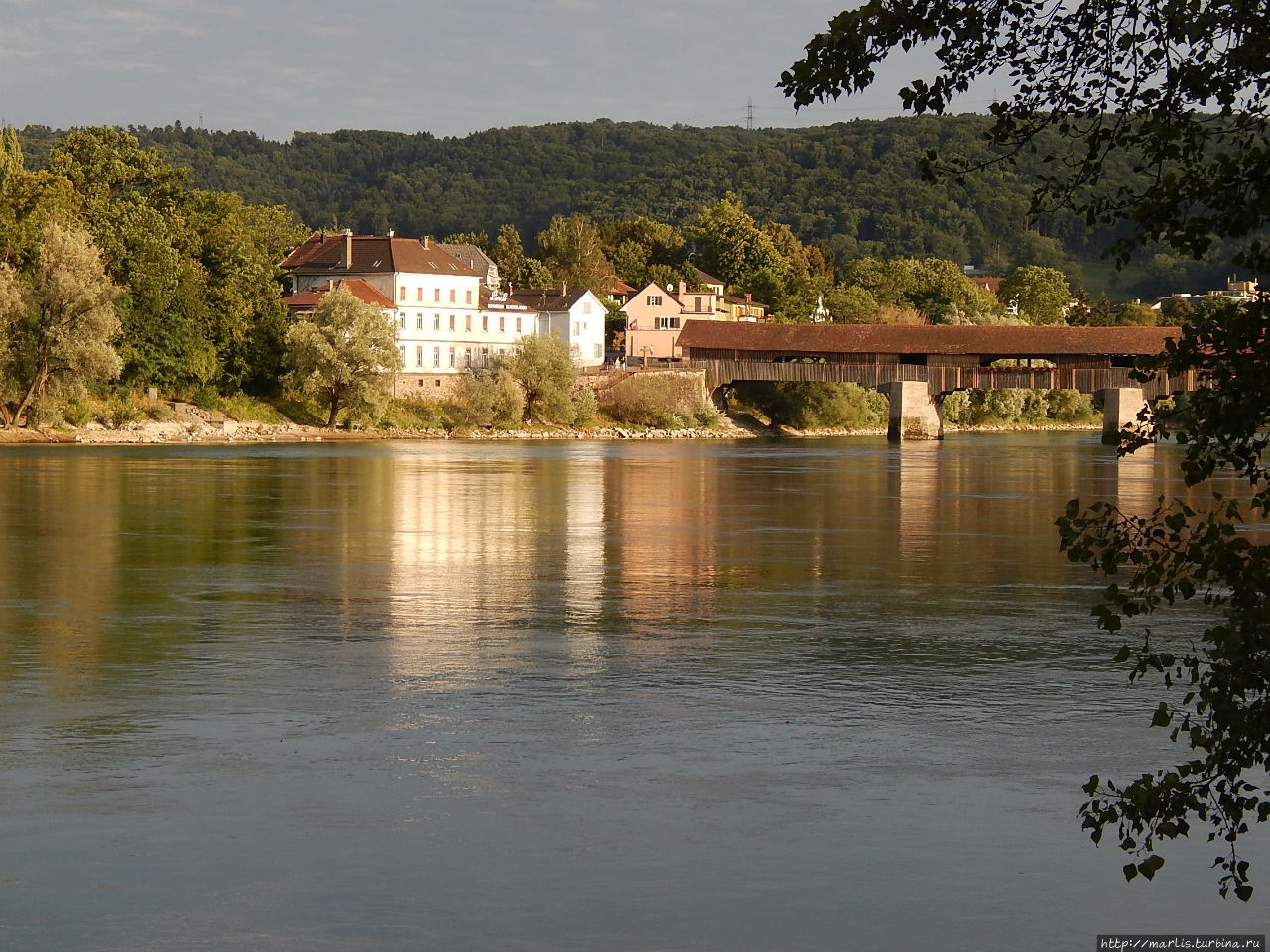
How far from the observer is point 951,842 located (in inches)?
341

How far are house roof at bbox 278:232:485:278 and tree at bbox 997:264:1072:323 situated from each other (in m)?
52.9

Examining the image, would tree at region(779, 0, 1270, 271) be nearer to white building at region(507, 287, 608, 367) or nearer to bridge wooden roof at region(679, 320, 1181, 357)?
bridge wooden roof at region(679, 320, 1181, 357)

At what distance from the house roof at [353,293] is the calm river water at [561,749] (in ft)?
195

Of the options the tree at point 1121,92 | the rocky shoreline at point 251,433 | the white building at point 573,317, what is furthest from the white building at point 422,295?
the tree at point 1121,92

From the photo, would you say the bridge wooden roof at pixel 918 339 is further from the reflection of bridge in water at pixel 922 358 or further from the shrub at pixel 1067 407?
the shrub at pixel 1067 407

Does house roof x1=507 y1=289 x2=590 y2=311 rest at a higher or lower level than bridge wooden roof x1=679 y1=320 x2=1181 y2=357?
higher

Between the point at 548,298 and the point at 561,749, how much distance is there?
90.9 meters

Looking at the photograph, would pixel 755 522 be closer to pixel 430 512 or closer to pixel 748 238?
pixel 430 512

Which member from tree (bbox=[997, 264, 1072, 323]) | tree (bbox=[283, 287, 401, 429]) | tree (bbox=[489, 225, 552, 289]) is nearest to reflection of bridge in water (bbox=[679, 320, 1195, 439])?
tree (bbox=[283, 287, 401, 429])

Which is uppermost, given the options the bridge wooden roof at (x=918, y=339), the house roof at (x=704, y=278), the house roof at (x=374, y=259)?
the house roof at (x=704, y=278)

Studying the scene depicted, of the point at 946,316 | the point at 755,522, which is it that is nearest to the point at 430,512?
the point at 755,522

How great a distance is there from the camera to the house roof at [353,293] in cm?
8256

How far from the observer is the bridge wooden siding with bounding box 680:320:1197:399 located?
3275 inches

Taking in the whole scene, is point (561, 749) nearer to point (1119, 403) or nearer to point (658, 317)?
point (1119, 403)
